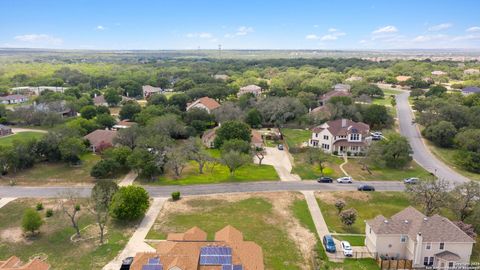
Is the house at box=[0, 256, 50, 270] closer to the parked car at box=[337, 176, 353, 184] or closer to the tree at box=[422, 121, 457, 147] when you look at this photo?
the parked car at box=[337, 176, 353, 184]

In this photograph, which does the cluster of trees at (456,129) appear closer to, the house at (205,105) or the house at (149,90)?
the house at (205,105)

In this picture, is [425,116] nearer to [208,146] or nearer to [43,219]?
[208,146]

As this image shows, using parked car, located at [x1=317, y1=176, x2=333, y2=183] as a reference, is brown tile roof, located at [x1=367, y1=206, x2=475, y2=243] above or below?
above

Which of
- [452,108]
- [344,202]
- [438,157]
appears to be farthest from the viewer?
[452,108]

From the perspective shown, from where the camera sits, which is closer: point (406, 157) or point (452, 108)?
point (406, 157)

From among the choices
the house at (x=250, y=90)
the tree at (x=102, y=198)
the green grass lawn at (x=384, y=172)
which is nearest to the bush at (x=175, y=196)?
the tree at (x=102, y=198)

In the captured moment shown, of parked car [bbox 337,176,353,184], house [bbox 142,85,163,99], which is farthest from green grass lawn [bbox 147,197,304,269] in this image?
house [bbox 142,85,163,99]

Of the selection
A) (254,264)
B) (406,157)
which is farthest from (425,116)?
(254,264)
